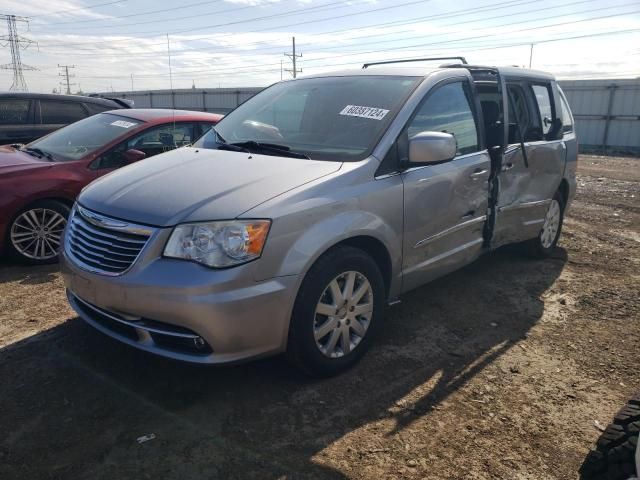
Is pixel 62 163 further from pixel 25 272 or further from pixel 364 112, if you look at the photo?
pixel 364 112

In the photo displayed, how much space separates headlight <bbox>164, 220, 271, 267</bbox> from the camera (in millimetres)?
2613

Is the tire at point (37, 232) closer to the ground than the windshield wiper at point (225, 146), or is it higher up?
closer to the ground

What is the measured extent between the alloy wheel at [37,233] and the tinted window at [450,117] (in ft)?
11.2

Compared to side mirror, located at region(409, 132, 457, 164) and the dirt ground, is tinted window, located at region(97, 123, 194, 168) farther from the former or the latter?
side mirror, located at region(409, 132, 457, 164)

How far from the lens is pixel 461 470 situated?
2.42 metres

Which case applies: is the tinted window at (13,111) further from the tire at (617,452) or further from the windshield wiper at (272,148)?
the tire at (617,452)

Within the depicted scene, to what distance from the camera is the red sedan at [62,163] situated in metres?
4.80

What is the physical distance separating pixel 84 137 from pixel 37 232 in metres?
1.20

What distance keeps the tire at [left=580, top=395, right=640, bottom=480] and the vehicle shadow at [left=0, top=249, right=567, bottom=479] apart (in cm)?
95

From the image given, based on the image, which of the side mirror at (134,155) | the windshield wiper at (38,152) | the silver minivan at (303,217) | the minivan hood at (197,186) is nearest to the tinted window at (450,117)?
the silver minivan at (303,217)

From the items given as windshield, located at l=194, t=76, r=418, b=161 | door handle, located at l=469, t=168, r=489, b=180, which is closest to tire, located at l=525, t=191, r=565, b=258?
door handle, located at l=469, t=168, r=489, b=180

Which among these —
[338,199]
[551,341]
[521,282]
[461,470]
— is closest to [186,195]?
[338,199]

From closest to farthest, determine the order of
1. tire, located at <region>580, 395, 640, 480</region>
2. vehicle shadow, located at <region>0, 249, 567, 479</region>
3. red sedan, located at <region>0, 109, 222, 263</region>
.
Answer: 1. tire, located at <region>580, 395, 640, 480</region>
2. vehicle shadow, located at <region>0, 249, 567, 479</region>
3. red sedan, located at <region>0, 109, 222, 263</region>

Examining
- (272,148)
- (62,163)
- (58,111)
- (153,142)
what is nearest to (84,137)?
(62,163)
